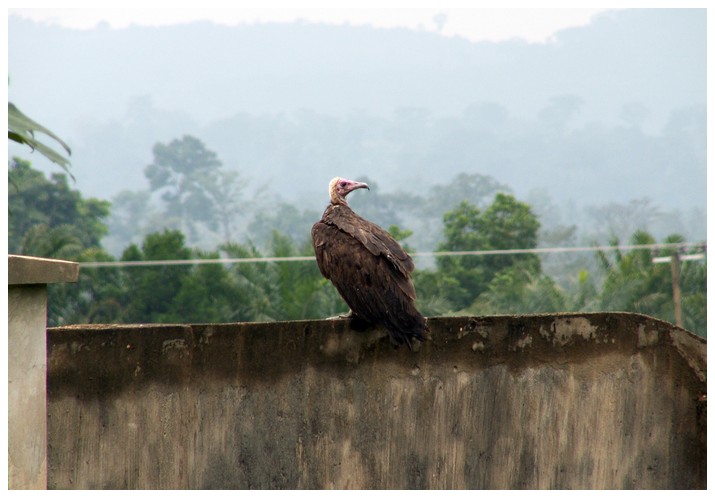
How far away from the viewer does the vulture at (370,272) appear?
5152 millimetres

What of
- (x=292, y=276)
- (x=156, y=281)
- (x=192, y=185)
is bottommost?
(x=292, y=276)

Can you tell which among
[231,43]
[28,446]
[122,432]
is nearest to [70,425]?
[122,432]

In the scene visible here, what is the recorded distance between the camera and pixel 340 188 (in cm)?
676

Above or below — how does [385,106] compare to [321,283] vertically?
above

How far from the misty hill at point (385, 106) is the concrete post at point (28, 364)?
4065 inches

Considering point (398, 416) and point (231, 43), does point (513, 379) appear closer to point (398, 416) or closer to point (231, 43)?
point (398, 416)

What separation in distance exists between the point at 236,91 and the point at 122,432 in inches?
6949

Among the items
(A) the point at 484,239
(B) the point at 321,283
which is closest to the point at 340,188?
(B) the point at 321,283

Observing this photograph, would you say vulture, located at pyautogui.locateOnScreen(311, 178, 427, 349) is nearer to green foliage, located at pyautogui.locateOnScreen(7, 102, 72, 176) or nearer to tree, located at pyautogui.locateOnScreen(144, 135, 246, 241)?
green foliage, located at pyautogui.locateOnScreen(7, 102, 72, 176)

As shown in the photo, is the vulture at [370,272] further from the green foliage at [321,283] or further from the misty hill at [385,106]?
the misty hill at [385,106]

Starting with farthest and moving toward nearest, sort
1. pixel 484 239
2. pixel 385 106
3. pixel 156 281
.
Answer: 1. pixel 385 106
2. pixel 484 239
3. pixel 156 281

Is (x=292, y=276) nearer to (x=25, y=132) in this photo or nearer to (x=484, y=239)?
(x=484, y=239)

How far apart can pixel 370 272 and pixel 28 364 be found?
2102 millimetres

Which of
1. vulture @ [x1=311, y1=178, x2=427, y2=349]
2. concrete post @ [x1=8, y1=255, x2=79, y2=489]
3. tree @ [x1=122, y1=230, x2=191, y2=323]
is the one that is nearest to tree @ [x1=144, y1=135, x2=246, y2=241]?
tree @ [x1=122, y1=230, x2=191, y2=323]
